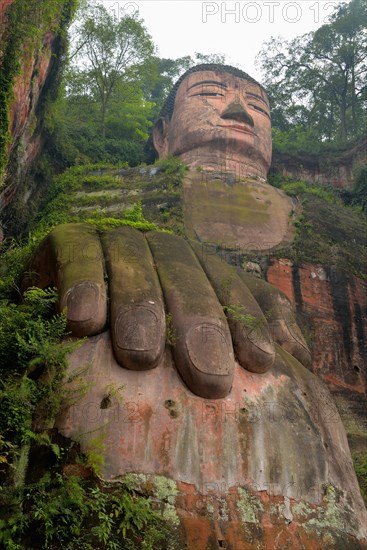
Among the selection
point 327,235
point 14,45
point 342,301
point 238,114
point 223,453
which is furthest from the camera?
point 238,114

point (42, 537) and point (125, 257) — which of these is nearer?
point (42, 537)

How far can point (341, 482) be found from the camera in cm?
536

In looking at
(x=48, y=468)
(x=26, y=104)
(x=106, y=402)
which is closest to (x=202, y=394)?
(x=106, y=402)

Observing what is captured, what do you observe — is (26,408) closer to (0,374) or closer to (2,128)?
(0,374)

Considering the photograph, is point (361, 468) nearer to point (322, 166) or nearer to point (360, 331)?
point (360, 331)

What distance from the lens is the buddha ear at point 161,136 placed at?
47.8 feet

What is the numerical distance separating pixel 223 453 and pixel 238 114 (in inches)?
374

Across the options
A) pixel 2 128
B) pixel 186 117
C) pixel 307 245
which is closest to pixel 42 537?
pixel 2 128

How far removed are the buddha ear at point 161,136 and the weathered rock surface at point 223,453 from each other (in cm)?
985

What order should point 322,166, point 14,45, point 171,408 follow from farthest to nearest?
point 322,166, point 14,45, point 171,408

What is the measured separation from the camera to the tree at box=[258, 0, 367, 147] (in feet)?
66.9

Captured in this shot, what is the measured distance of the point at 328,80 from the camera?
2102 cm

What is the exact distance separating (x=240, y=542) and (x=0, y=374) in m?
2.46

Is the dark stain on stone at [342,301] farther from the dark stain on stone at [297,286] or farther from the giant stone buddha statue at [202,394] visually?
the giant stone buddha statue at [202,394]
